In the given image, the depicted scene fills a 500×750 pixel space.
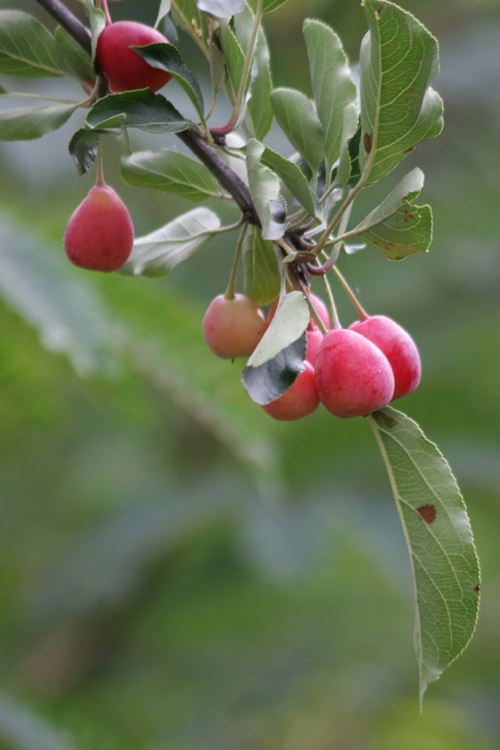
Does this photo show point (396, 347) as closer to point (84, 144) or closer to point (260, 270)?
point (260, 270)

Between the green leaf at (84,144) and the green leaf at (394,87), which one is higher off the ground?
the green leaf at (84,144)

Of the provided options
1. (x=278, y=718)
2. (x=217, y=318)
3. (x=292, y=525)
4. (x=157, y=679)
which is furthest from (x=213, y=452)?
(x=217, y=318)

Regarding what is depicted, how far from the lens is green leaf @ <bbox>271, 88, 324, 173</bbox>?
652mm

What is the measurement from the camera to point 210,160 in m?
0.64

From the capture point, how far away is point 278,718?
3775 millimetres

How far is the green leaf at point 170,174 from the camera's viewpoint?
0.69 metres

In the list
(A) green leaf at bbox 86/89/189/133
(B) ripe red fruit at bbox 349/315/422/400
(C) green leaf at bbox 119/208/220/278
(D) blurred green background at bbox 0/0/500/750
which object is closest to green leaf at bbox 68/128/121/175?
(A) green leaf at bbox 86/89/189/133

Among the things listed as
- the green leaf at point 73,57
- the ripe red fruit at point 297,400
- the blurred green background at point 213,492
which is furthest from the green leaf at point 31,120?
the blurred green background at point 213,492

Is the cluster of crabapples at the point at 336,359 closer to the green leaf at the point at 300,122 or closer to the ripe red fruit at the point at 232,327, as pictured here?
the ripe red fruit at the point at 232,327

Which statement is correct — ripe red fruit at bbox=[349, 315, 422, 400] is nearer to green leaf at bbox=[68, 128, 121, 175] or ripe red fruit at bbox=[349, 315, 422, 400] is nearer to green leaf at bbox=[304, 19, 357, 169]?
green leaf at bbox=[304, 19, 357, 169]

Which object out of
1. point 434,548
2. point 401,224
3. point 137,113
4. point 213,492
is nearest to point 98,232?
point 137,113

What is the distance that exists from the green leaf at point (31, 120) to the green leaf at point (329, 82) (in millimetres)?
183

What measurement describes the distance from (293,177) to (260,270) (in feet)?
0.38

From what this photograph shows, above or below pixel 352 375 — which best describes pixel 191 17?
above
